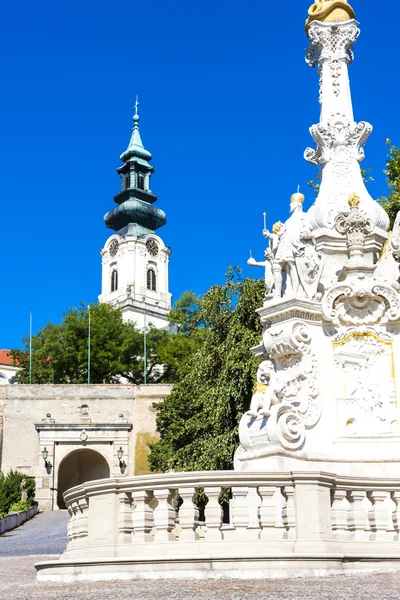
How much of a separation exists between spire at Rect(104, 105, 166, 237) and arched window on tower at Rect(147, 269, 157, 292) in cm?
442

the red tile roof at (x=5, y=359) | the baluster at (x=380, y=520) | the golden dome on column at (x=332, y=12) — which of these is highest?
the red tile roof at (x=5, y=359)

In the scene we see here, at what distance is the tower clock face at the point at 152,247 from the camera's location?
308 ft

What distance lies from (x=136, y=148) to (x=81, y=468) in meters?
50.9

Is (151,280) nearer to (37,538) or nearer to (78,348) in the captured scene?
(78,348)

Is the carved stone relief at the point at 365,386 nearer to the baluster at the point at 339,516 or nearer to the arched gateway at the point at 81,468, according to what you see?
the baluster at the point at 339,516

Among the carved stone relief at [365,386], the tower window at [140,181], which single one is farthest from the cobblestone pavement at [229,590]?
the tower window at [140,181]

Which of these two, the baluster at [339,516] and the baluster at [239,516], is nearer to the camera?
the baluster at [239,516]

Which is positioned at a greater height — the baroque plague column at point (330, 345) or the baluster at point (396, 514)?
the baroque plague column at point (330, 345)

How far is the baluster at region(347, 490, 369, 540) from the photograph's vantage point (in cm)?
871

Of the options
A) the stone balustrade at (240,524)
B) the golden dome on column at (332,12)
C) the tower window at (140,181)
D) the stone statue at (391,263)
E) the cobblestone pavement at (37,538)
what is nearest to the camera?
the stone balustrade at (240,524)

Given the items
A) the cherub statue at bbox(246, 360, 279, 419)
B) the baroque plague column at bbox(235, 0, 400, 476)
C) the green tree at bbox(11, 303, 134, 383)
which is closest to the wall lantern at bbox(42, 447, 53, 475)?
the green tree at bbox(11, 303, 134, 383)

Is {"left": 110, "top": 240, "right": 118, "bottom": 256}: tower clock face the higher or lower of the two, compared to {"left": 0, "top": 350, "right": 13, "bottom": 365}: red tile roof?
higher

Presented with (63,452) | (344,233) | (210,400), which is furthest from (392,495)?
(63,452)

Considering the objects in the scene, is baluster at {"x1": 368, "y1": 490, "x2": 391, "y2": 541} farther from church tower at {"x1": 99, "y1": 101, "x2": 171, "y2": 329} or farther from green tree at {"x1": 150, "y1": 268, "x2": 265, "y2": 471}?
church tower at {"x1": 99, "y1": 101, "x2": 171, "y2": 329}
